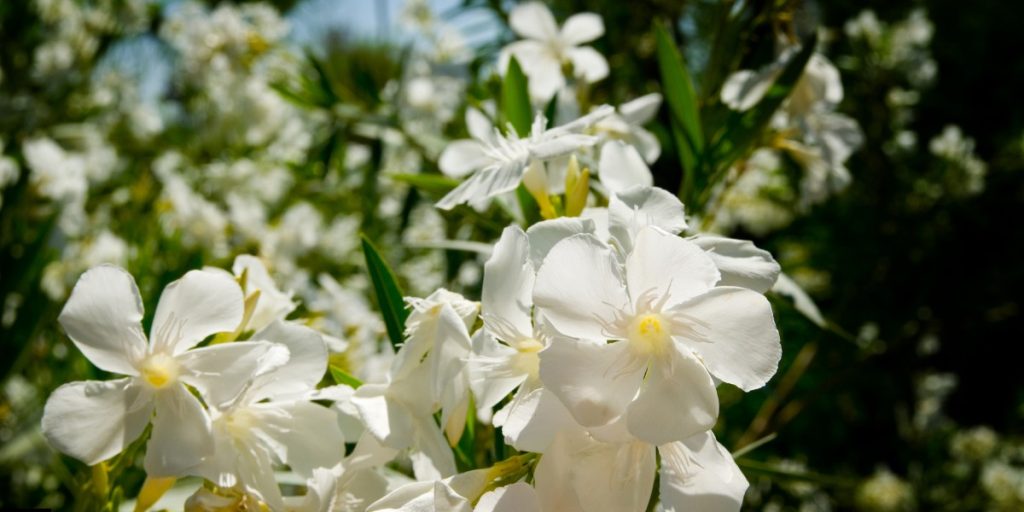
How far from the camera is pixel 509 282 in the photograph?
1.58 ft

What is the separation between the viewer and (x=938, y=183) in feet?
7.11

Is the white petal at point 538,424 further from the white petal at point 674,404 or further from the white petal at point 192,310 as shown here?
the white petal at point 192,310

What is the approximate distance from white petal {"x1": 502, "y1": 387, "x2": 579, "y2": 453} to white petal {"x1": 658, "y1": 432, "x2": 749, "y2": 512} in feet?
0.19

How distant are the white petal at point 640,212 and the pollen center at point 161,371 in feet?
0.86

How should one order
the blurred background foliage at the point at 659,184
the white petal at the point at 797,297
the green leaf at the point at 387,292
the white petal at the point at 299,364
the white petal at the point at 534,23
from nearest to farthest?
the white petal at the point at 299,364
the green leaf at the point at 387,292
the white petal at the point at 797,297
the white petal at the point at 534,23
the blurred background foliage at the point at 659,184

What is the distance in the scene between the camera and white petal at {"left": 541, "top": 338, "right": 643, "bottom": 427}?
429 mm

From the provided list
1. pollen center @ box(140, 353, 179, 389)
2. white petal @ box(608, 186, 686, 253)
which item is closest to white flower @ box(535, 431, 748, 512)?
white petal @ box(608, 186, 686, 253)

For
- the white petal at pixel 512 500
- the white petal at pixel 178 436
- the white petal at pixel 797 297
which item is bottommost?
the white petal at pixel 797 297

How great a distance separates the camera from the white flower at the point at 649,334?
0.43 m

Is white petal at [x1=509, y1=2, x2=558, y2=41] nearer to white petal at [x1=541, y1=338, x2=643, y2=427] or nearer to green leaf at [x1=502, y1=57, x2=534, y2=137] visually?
green leaf at [x1=502, y1=57, x2=534, y2=137]

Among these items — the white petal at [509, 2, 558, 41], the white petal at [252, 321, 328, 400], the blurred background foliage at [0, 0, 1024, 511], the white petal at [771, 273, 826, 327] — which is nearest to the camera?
the white petal at [252, 321, 328, 400]

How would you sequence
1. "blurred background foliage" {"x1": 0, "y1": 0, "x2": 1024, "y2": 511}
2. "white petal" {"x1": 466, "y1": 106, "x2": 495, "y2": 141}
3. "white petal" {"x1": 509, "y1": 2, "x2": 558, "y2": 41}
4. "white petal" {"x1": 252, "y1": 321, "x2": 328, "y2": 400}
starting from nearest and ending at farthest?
"white petal" {"x1": 252, "y1": 321, "x2": 328, "y2": 400} < "white petal" {"x1": 466, "y1": 106, "x2": 495, "y2": 141} < "white petal" {"x1": 509, "y1": 2, "x2": 558, "y2": 41} < "blurred background foliage" {"x1": 0, "y1": 0, "x2": 1024, "y2": 511}

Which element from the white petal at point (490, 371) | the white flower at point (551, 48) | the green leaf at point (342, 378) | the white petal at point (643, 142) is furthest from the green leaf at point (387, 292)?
the white flower at point (551, 48)

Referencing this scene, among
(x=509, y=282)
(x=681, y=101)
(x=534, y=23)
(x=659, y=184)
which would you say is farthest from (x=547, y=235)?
(x=534, y=23)
